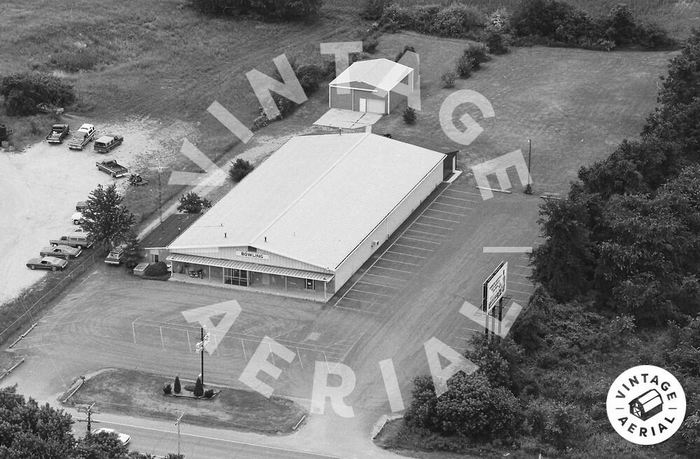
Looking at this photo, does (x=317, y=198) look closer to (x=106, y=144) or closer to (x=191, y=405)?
(x=191, y=405)

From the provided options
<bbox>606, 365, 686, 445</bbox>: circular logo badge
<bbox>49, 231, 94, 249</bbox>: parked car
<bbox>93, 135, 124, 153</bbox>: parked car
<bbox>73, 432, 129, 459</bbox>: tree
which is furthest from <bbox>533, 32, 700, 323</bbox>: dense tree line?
<bbox>93, 135, 124, 153</bbox>: parked car

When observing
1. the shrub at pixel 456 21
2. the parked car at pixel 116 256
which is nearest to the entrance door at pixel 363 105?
the shrub at pixel 456 21

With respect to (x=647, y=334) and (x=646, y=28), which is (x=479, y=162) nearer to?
(x=647, y=334)

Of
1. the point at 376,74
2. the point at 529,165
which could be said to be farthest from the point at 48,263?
the point at 529,165

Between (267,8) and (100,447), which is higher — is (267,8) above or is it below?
below

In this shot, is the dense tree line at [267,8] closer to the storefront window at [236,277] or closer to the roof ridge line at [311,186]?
the roof ridge line at [311,186]

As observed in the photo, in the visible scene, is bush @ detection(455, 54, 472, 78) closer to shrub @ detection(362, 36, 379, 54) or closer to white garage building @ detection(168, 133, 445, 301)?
shrub @ detection(362, 36, 379, 54)

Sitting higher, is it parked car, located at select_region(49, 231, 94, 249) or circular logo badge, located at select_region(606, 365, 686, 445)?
circular logo badge, located at select_region(606, 365, 686, 445)
